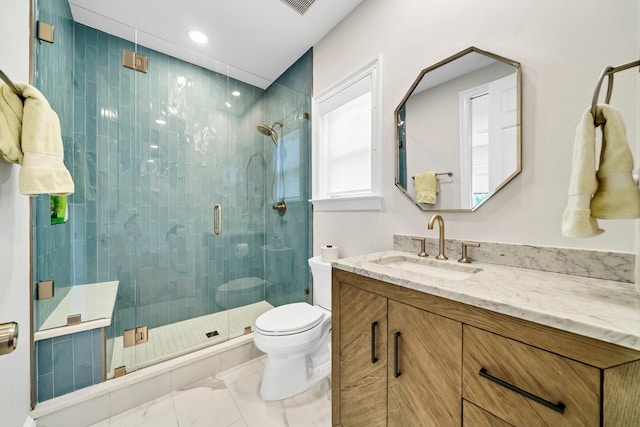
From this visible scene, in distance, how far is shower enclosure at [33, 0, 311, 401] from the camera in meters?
1.75

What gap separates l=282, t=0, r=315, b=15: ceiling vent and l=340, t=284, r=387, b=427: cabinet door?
1.95 metres

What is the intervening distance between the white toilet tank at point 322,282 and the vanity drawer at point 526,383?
1.06 meters

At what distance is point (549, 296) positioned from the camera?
2.27 feet

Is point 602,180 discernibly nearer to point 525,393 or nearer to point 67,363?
point 525,393

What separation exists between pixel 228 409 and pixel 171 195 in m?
1.76

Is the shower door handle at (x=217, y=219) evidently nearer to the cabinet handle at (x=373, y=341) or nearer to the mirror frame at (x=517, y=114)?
the mirror frame at (x=517, y=114)

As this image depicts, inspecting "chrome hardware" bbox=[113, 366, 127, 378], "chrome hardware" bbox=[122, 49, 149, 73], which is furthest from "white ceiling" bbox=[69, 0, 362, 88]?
"chrome hardware" bbox=[113, 366, 127, 378]

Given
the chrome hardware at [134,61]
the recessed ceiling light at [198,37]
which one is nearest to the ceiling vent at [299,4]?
the recessed ceiling light at [198,37]

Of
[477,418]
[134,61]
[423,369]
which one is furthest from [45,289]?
[477,418]

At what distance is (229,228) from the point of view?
240 centimetres

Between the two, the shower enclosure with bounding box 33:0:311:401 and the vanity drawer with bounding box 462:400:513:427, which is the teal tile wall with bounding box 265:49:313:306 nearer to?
the shower enclosure with bounding box 33:0:311:401

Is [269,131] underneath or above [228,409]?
above

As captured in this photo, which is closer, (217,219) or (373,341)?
(373,341)

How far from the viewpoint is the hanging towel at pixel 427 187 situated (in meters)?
1.35
